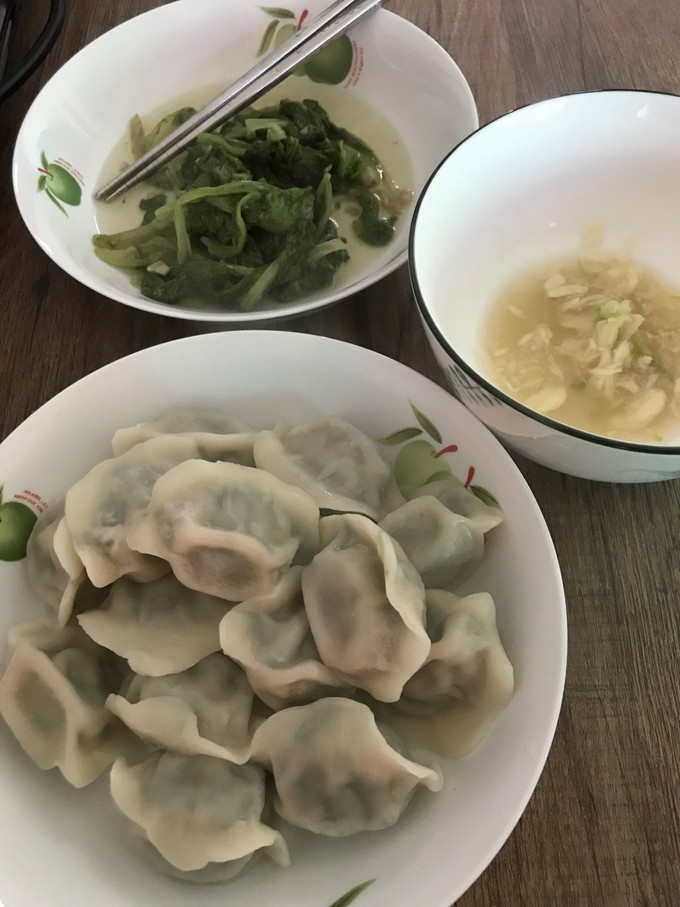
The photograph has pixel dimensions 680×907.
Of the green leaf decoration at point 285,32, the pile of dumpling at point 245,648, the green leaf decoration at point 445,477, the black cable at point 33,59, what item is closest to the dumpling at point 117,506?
the pile of dumpling at point 245,648

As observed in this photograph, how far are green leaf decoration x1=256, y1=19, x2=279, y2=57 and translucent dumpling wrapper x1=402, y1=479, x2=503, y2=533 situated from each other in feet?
3.84

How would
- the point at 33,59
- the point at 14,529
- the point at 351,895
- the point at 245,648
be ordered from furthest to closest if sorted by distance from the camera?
the point at 33,59
the point at 14,529
the point at 245,648
the point at 351,895

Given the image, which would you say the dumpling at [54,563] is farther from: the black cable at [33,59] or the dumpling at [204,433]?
the black cable at [33,59]

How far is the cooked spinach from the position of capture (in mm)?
1236

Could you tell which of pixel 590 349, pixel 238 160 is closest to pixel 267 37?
pixel 238 160

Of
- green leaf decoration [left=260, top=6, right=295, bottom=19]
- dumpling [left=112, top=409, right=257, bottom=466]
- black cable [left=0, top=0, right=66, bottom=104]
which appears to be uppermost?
black cable [left=0, top=0, right=66, bottom=104]

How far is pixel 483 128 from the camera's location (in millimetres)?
1085

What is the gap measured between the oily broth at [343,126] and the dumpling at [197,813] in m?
0.86

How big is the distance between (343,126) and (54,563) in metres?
1.13

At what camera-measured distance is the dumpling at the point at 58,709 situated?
2.68ft

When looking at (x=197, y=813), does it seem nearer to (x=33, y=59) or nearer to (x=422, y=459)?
(x=422, y=459)

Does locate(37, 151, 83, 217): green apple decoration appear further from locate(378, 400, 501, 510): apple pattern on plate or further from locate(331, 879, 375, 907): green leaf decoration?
locate(331, 879, 375, 907): green leaf decoration

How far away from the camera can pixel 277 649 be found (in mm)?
843

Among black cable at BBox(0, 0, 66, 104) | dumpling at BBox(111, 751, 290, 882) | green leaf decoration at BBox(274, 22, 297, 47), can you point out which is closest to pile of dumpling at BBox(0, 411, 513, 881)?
dumpling at BBox(111, 751, 290, 882)
